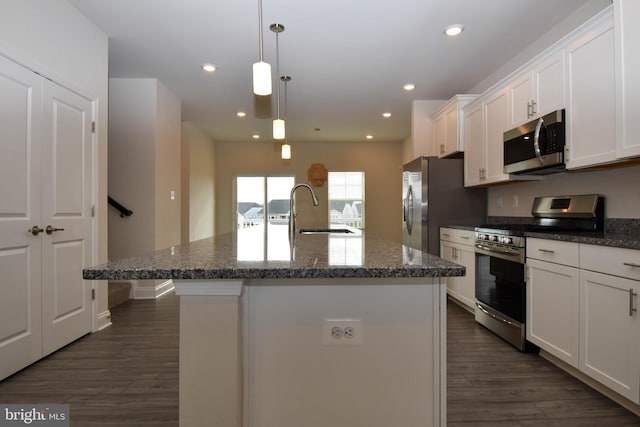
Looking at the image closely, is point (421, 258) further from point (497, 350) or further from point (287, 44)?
point (287, 44)

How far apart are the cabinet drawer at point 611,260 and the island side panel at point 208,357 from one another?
1.82 m

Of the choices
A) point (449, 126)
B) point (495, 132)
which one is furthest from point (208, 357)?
point (449, 126)

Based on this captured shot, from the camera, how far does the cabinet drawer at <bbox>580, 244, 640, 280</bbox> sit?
5.38ft

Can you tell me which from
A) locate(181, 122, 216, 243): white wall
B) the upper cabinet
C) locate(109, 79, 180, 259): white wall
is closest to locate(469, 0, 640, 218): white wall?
the upper cabinet

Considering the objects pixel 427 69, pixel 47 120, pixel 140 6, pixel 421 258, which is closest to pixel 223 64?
pixel 140 6

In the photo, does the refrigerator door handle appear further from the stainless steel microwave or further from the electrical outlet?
the electrical outlet

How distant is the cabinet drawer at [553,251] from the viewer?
204cm

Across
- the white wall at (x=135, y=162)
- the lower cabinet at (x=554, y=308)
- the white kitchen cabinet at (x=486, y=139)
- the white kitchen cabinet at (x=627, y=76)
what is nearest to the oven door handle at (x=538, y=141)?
the white kitchen cabinet at (x=486, y=139)

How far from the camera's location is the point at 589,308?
6.26 feet

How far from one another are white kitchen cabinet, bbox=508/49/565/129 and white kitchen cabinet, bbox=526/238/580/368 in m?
1.03

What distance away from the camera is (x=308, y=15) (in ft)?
9.07

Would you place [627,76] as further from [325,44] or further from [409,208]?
[409,208]

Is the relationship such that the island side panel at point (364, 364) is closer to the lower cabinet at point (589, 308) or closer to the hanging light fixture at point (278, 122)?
the lower cabinet at point (589, 308)

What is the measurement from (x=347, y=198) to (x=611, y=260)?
594 centimetres
